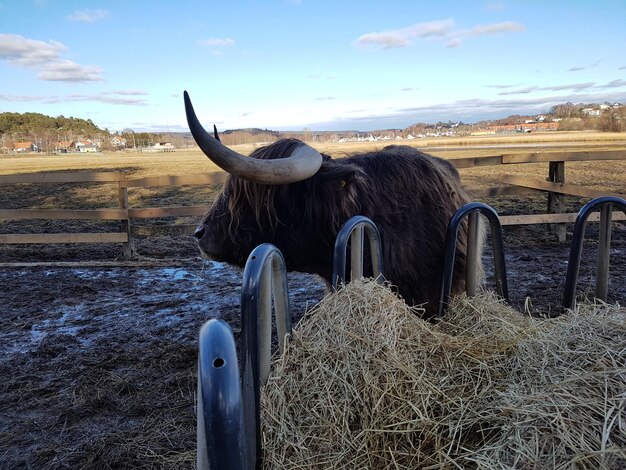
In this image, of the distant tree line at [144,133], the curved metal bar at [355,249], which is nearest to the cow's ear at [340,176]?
the curved metal bar at [355,249]

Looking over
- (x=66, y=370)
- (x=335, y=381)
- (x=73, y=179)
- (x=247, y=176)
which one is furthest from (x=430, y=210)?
(x=73, y=179)

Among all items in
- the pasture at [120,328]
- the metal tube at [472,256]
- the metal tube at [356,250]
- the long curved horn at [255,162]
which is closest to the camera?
the long curved horn at [255,162]

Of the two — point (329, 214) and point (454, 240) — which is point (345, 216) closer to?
point (329, 214)

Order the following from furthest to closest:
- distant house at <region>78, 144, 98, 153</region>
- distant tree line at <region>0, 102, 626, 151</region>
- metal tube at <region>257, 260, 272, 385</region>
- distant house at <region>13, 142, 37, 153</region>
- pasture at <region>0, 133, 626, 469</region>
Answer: distant house at <region>78, 144, 98, 153</region> < distant house at <region>13, 142, 37, 153</region> < distant tree line at <region>0, 102, 626, 151</region> < pasture at <region>0, 133, 626, 469</region> < metal tube at <region>257, 260, 272, 385</region>

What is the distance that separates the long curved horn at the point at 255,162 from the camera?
7.48ft

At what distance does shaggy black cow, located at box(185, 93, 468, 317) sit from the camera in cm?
308

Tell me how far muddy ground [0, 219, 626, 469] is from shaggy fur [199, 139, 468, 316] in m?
0.75

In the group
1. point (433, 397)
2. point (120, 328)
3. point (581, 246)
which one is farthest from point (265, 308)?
point (120, 328)

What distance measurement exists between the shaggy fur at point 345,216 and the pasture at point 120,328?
1175 mm

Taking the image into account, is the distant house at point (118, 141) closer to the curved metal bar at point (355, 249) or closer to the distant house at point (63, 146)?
the distant house at point (63, 146)

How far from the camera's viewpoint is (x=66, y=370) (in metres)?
4.12

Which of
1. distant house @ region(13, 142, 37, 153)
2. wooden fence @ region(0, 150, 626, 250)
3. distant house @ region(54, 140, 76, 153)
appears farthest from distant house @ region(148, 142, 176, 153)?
wooden fence @ region(0, 150, 626, 250)

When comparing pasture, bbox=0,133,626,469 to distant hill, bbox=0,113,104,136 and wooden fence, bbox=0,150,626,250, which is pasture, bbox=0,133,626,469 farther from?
distant hill, bbox=0,113,104,136

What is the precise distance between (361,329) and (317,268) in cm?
143
